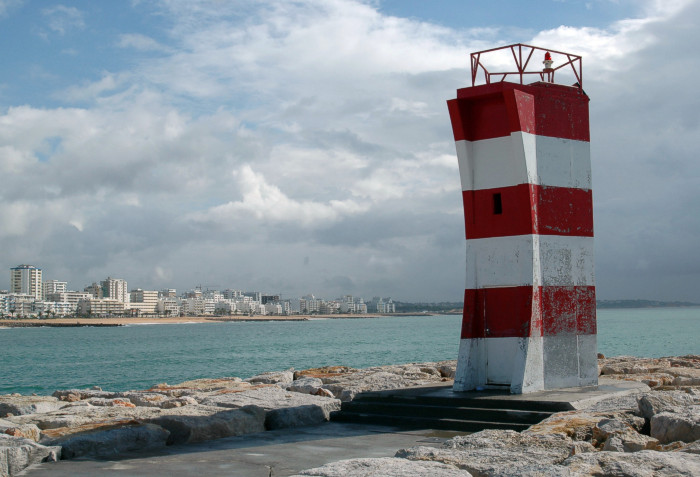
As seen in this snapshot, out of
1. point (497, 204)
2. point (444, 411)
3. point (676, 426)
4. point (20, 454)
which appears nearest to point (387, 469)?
point (676, 426)

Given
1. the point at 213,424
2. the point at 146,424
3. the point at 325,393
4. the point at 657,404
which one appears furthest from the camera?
the point at 325,393

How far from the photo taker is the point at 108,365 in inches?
1912

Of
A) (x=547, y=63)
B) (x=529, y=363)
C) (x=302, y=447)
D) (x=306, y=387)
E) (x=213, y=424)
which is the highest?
(x=547, y=63)

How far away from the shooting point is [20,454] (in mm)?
6691

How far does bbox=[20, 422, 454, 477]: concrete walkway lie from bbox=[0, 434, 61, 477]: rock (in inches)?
4.8

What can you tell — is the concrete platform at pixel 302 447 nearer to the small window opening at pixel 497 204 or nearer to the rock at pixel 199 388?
the small window opening at pixel 497 204

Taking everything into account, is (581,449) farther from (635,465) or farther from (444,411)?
(444,411)

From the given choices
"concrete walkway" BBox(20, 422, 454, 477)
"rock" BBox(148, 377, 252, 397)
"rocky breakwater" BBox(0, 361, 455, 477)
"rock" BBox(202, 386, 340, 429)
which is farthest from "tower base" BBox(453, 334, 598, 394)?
"rock" BBox(148, 377, 252, 397)

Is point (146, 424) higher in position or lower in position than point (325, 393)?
higher

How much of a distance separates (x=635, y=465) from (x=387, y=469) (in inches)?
73.2

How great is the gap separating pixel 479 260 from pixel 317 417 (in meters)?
3.36

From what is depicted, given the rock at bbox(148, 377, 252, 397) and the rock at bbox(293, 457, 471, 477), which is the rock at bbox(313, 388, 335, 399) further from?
the rock at bbox(293, 457, 471, 477)

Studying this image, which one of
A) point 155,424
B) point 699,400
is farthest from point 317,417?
point 699,400

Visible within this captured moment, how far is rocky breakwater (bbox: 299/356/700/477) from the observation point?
17.6 feet
